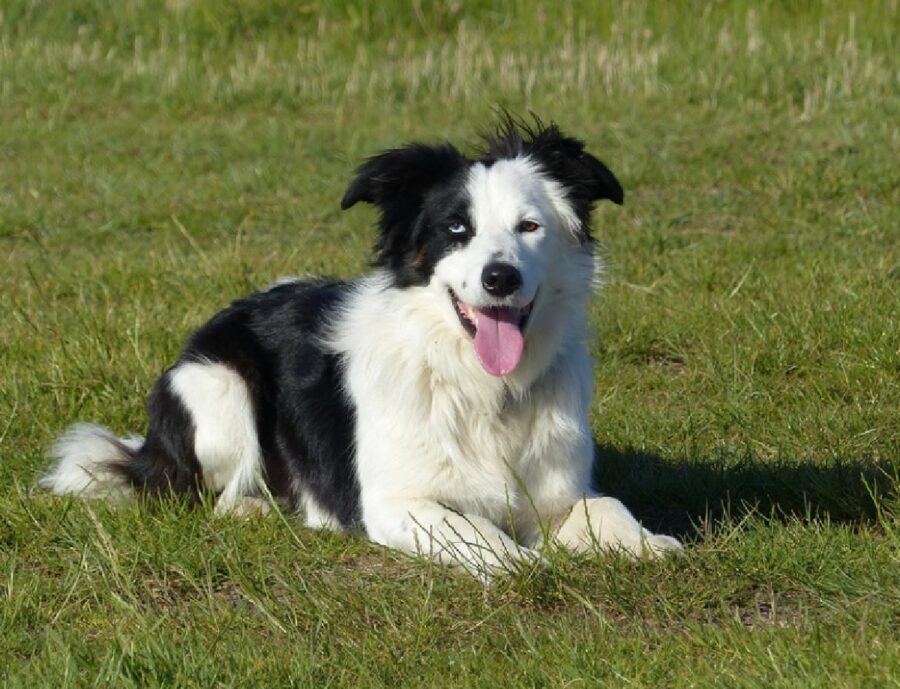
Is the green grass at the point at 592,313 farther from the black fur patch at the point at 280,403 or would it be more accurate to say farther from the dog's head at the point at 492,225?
the dog's head at the point at 492,225

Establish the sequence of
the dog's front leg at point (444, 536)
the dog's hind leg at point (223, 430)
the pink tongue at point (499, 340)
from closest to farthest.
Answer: the dog's front leg at point (444, 536)
the pink tongue at point (499, 340)
the dog's hind leg at point (223, 430)

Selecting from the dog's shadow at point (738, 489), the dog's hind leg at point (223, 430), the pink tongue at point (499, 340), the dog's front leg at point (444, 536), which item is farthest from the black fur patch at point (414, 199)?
the dog's shadow at point (738, 489)

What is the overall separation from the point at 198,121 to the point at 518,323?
7584 millimetres

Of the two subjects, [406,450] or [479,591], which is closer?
[479,591]

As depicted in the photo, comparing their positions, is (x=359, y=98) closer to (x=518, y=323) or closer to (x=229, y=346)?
(x=229, y=346)

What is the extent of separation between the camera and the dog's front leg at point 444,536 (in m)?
4.10

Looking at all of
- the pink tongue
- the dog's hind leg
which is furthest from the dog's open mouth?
the dog's hind leg

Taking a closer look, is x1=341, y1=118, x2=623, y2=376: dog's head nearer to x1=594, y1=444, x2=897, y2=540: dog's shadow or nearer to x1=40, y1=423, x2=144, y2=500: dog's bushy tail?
x1=594, y1=444, x2=897, y2=540: dog's shadow

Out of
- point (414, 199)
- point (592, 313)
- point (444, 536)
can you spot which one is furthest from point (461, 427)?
point (592, 313)

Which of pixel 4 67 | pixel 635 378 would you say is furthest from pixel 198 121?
pixel 635 378

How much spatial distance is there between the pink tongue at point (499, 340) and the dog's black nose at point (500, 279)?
0.17 meters

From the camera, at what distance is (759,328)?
6.34m

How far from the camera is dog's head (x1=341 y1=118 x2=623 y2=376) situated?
4285 mm

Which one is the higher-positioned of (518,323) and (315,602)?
(518,323)
